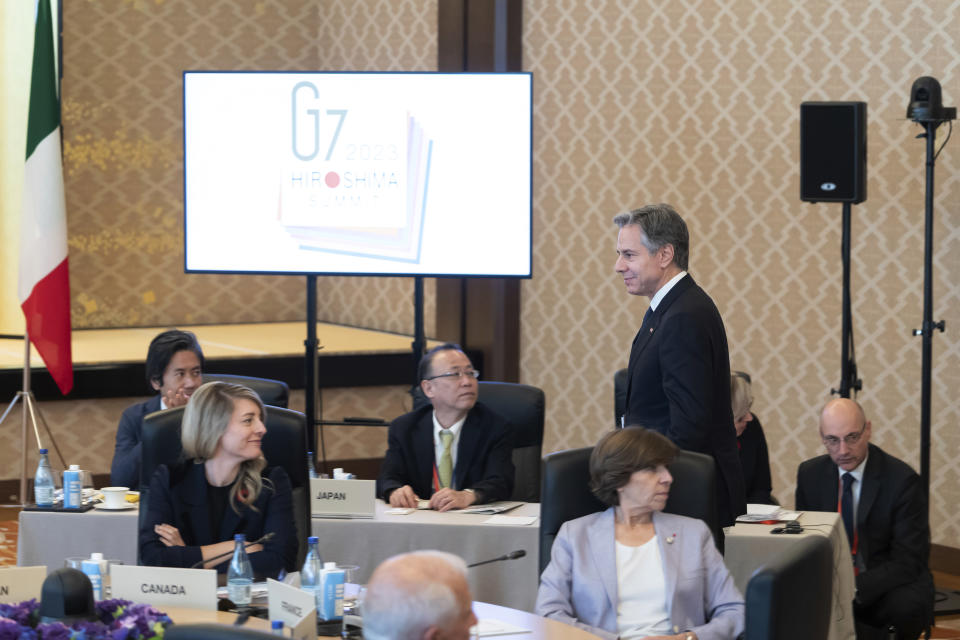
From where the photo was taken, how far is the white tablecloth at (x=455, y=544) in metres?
4.07

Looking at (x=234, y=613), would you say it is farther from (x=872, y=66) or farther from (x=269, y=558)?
(x=872, y=66)

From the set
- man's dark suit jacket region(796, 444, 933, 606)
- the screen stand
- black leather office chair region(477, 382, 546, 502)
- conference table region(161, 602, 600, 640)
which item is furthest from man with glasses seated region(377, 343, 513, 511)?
conference table region(161, 602, 600, 640)

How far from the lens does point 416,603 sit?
2.03 metres

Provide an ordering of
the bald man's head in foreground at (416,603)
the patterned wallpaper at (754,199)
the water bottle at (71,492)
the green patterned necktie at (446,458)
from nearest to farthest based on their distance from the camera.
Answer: the bald man's head in foreground at (416,603)
the water bottle at (71,492)
the green patterned necktie at (446,458)
the patterned wallpaper at (754,199)

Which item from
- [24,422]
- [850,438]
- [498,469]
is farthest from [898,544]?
[24,422]

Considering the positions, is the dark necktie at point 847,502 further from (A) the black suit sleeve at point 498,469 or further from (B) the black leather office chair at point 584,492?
(B) the black leather office chair at point 584,492

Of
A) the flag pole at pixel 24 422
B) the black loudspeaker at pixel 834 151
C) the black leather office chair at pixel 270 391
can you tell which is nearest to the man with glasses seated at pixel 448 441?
the black leather office chair at pixel 270 391

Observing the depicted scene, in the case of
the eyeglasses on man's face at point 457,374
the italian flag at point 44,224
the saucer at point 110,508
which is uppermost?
the italian flag at point 44,224

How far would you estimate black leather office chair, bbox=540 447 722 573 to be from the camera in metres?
3.34

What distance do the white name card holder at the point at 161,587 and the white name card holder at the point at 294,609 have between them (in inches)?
7.2

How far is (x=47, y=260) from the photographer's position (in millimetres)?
6402

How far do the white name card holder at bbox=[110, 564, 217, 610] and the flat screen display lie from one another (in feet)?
9.90

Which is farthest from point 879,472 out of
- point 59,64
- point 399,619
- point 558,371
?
point 59,64

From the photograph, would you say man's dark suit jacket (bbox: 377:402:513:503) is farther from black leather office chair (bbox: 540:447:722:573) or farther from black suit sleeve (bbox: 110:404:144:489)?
black leather office chair (bbox: 540:447:722:573)
